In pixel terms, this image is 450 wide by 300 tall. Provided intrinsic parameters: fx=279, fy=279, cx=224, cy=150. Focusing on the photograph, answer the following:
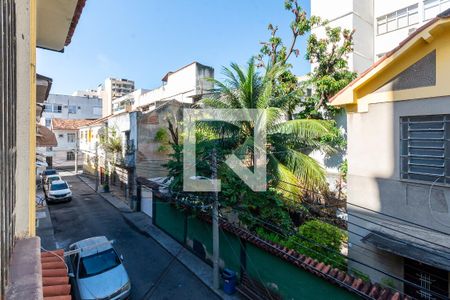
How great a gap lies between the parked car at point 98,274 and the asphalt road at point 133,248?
1077mm

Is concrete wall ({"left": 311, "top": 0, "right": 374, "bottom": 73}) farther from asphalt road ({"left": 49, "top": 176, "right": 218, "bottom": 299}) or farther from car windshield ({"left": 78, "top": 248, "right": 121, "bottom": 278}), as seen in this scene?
car windshield ({"left": 78, "top": 248, "right": 121, "bottom": 278})

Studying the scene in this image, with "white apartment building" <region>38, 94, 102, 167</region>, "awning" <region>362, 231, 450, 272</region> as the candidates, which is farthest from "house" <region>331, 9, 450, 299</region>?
"white apartment building" <region>38, 94, 102, 167</region>

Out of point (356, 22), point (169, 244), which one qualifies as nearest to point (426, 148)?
→ point (169, 244)

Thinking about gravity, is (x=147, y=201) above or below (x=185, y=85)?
below

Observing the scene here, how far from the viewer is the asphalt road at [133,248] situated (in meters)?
10.1

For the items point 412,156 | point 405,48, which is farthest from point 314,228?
point 405,48

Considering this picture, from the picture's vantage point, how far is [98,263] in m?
9.70

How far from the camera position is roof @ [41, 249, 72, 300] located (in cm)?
241

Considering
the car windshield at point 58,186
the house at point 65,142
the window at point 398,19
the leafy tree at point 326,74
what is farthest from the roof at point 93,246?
the house at point 65,142

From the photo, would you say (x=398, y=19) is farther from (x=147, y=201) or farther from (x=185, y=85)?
(x=147, y=201)

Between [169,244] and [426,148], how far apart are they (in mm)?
11788

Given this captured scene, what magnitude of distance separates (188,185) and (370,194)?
653 cm

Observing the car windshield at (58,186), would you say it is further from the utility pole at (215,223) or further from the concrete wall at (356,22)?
the concrete wall at (356,22)

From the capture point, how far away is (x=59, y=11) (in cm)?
472
